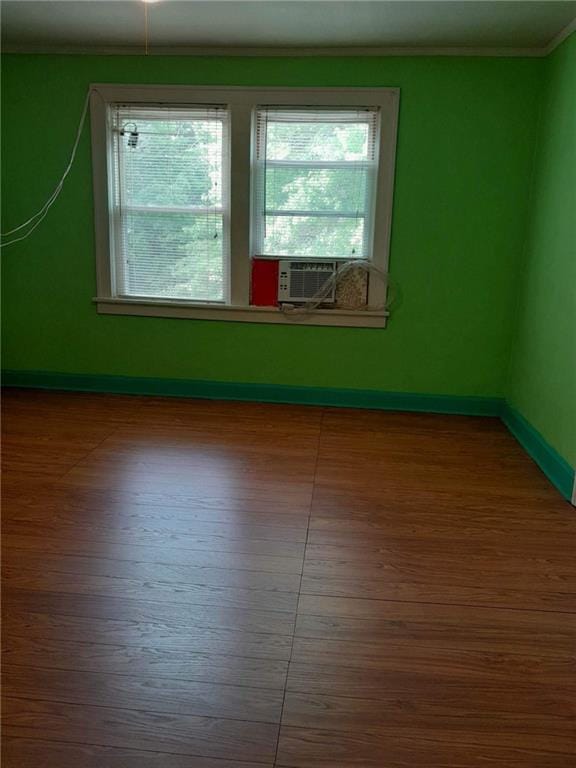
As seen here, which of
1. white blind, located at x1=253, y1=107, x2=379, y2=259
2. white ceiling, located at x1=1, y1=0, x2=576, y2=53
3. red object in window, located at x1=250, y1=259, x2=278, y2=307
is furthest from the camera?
red object in window, located at x1=250, y1=259, x2=278, y2=307

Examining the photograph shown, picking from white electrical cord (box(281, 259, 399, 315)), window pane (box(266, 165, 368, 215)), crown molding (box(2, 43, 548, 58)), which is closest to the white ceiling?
crown molding (box(2, 43, 548, 58))

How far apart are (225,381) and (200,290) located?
680 millimetres

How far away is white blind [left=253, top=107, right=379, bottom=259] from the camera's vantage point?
383cm

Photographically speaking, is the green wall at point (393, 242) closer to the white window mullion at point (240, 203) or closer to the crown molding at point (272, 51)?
the crown molding at point (272, 51)

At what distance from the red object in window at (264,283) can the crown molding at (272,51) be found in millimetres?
1312

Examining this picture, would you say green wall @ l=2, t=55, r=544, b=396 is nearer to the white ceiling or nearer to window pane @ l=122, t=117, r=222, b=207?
the white ceiling

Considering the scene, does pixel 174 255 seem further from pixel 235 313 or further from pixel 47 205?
pixel 47 205

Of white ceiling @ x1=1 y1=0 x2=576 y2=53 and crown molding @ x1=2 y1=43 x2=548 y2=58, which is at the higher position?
white ceiling @ x1=1 y1=0 x2=576 y2=53

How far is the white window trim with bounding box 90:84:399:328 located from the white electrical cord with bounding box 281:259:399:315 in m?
0.03

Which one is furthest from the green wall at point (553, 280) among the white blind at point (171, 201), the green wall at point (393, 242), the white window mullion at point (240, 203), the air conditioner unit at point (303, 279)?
the white blind at point (171, 201)

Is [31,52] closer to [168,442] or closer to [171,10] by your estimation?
[171,10]

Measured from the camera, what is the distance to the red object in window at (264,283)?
4059mm

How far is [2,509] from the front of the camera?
2547 millimetres

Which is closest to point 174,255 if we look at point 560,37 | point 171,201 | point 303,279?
point 171,201
